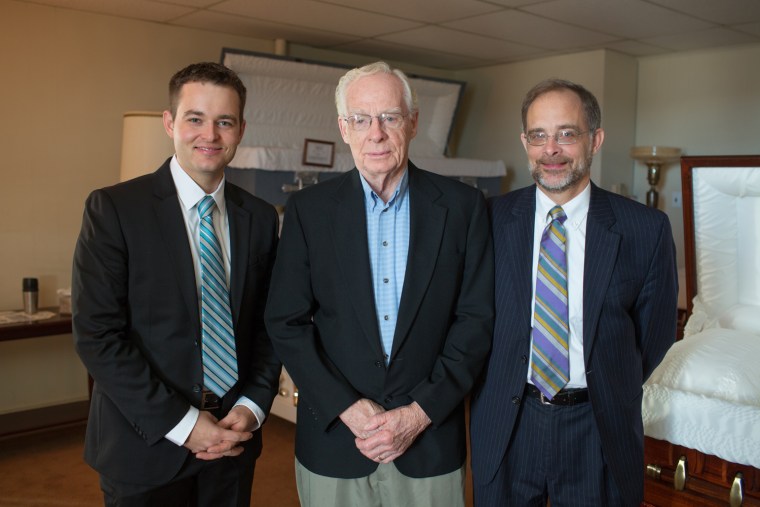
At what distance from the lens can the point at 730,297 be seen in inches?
109

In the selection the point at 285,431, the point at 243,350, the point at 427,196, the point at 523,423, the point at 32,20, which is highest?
the point at 32,20

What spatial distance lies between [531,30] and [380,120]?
12.1 feet

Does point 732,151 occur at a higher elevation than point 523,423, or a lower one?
higher

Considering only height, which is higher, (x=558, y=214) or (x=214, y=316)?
(x=558, y=214)

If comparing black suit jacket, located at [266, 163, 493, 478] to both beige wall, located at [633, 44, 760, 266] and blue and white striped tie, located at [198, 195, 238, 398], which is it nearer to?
blue and white striped tie, located at [198, 195, 238, 398]

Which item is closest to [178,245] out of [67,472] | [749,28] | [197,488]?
[197,488]

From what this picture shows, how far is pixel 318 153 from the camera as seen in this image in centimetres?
516

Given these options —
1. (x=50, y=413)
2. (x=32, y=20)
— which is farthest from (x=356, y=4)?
(x=50, y=413)

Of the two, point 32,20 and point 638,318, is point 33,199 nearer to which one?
point 32,20

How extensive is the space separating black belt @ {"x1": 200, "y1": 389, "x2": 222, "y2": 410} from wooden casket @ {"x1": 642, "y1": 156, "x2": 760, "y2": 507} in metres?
1.34

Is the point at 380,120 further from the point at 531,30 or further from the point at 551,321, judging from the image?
the point at 531,30

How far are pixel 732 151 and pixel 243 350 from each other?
5.02m

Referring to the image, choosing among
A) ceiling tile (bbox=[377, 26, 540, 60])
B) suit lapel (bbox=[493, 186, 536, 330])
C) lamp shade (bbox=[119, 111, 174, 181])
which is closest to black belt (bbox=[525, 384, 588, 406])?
suit lapel (bbox=[493, 186, 536, 330])

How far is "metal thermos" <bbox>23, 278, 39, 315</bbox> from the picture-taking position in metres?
4.26
